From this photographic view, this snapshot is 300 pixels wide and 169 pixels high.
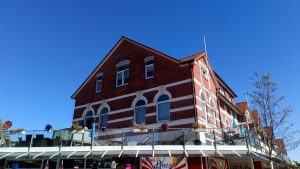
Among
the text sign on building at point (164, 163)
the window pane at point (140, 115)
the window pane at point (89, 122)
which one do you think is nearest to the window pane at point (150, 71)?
the window pane at point (140, 115)

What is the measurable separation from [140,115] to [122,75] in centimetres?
503

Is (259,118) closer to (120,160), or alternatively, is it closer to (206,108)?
(206,108)

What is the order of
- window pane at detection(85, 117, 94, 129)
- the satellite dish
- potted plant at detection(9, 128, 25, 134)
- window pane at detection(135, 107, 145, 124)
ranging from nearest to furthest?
potted plant at detection(9, 128, 25, 134), the satellite dish, window pane at detection(135, 107, 145, 124), window pane at detection(85, 117, 94, 129)

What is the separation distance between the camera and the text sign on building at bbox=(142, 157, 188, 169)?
1572 centimetres

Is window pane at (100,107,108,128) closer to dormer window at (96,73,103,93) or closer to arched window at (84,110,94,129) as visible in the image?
arched window at (84,110,94,129)

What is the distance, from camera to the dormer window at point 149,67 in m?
23.7

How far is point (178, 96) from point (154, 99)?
2.23 m

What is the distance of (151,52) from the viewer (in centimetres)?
2428

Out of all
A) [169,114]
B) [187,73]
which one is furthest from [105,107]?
[187,73]

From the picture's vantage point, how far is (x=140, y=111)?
22812 millimetres

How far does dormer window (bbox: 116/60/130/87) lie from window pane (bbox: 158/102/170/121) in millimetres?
4835

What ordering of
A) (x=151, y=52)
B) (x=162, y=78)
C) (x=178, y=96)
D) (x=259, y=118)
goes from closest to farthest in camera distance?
(x=259, y=118) < (x=178, y=96) < (x=162, y=78) < (x=151, y=52)

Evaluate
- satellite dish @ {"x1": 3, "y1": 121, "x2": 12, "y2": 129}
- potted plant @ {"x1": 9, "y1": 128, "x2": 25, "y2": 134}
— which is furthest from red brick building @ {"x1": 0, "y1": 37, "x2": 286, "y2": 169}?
satellite dish @ {"x1": 3, "y1": 121, "x2": 12, "y2": 129}

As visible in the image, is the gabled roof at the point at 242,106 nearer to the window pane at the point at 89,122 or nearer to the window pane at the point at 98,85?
the window pane at the point at 98,85
